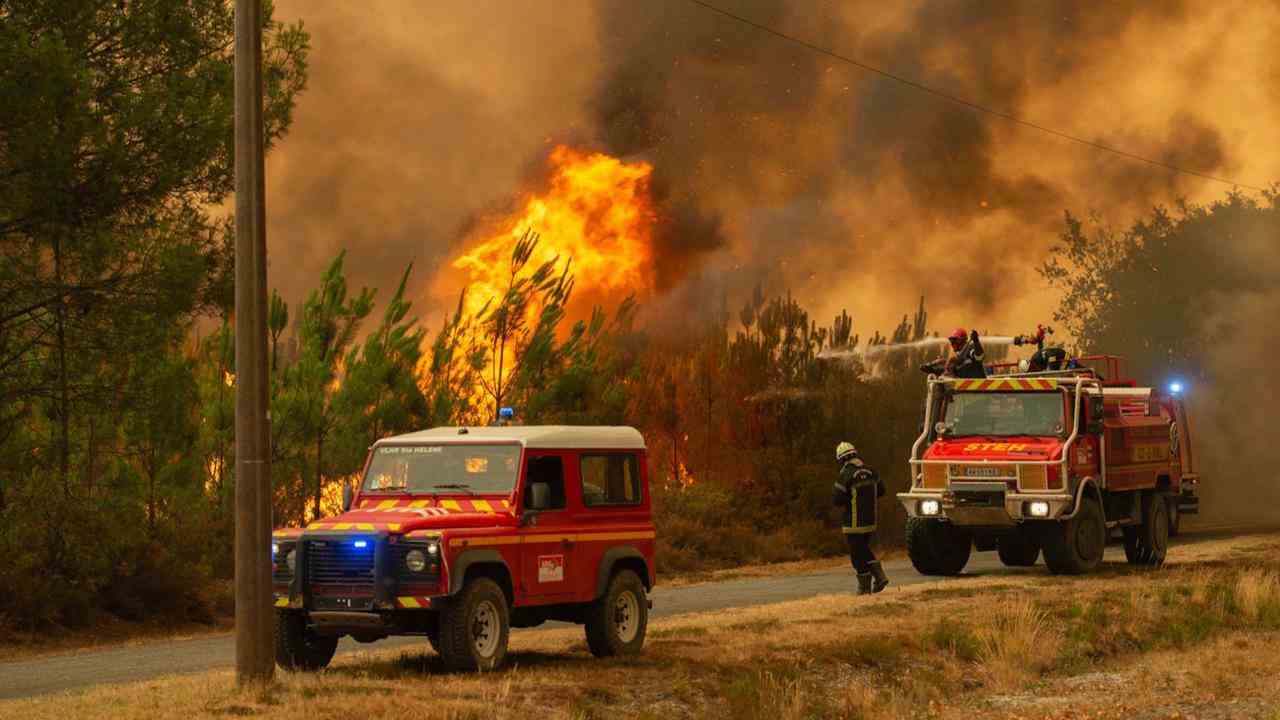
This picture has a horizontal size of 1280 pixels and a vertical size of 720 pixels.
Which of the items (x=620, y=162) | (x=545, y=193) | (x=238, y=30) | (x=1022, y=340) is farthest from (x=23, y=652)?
(x=620, y=162)

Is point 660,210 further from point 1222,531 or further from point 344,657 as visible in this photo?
point 344,657

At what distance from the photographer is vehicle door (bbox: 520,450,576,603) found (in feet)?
45.8

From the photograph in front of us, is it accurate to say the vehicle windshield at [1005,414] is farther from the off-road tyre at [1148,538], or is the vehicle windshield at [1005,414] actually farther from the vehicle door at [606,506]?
the vehicle door at [606,506]

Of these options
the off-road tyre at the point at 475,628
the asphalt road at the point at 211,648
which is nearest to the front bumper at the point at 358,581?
the off-road tyre at the point at 475,628

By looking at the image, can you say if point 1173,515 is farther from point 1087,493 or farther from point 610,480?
point 610,480

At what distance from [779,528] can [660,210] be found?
10115 millimetres

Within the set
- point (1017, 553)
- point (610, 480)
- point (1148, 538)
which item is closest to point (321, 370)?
point (610, 480)

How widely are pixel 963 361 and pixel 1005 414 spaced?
1.13 meters

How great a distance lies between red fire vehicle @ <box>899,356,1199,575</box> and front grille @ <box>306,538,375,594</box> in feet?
39.2

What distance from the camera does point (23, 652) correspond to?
19.3 metres

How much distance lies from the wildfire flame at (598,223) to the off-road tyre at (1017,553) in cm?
1260

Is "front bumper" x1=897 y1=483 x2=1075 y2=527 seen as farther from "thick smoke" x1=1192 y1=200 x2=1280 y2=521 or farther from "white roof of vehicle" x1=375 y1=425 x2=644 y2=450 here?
"thick smoke" x1=1192 y1=200 x2=1280 y2=521

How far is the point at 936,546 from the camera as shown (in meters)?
25.1

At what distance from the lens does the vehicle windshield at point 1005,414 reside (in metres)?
24.4
